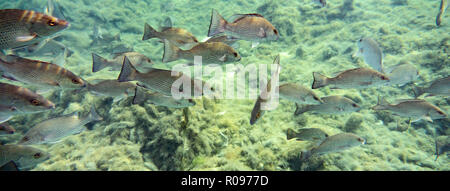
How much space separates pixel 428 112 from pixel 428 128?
1.71 metres

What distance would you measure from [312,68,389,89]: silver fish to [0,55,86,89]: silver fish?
330 centimetres

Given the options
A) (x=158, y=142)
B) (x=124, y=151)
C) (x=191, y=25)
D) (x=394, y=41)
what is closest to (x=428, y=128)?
(x=394, y=41)

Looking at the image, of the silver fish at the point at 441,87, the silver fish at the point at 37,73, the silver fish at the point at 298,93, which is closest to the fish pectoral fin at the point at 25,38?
the silver fish at the point at 37,73

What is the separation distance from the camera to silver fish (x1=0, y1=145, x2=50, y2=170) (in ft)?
7.95

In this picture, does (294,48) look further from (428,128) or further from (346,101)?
(346,101)

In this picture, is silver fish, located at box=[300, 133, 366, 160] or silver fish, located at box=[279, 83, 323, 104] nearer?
silver fish, located at box=[300, 133, 366, 160]

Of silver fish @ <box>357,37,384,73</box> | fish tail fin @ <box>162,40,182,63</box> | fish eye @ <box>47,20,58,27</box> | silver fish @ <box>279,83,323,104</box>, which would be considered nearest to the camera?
fish eye @ <box>47,20,58,27</box>

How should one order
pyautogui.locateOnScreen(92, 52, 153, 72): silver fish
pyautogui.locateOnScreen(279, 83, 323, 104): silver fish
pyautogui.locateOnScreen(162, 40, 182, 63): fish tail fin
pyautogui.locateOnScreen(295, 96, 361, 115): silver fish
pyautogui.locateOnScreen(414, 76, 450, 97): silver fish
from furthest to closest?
pyautogui.locateOnScreen(92, 52, 153, 72): silver fish
pyautogui.locateOnScreen(414, 76, 450, 97): silver fish
pyautogui.locateOnScreen(295, 96, 361, 115): silver fish
pyautogui.locateOnScreen(279, 83, 323, 104): silver fish
pyautogui.locateOnScreen(162, 40, 182, 63): fish tail fin

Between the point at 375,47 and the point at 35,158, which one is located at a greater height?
the point at 375,47

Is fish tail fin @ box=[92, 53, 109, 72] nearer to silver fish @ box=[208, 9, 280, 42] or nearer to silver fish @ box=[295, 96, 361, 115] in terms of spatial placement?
silver fish @ box=[208, 9, 280, 42]

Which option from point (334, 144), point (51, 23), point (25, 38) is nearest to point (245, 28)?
point (334, 144)

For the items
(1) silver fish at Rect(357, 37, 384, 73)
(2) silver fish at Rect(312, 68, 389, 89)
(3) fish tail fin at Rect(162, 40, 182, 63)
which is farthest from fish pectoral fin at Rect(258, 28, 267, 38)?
(1) silver fish at Rect(357, 37, 384, 73)
